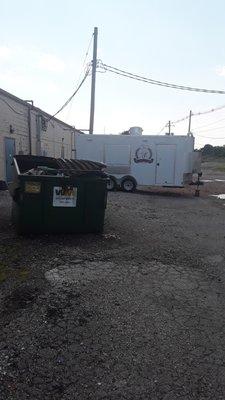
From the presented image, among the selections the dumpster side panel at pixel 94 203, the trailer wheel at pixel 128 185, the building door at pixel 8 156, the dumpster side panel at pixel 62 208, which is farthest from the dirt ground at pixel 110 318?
the trailer wheel at pixel 128 185

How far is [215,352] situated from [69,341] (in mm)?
1404

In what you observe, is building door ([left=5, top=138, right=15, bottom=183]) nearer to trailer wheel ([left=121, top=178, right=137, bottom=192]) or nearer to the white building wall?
the white building wall

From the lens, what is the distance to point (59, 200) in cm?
816

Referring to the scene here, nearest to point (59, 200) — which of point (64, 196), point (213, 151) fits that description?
point (64, 196)

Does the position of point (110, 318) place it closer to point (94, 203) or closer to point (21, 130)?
point (94, 203)

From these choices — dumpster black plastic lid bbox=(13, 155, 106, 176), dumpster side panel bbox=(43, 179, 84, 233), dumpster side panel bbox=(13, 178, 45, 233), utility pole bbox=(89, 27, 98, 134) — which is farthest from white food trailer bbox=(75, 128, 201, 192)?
dumpster side panel bbox=(13, 178, 45, 233)

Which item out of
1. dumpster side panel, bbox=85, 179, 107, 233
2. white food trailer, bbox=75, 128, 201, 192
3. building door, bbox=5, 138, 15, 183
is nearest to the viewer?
dumpster side panel, bbox=85, 179, 107, 233

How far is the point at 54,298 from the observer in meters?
4.98

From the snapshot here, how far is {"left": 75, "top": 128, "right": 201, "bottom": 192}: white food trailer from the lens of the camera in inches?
759

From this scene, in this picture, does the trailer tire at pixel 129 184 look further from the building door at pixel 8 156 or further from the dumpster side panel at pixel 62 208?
the dumpster side panel at pixel 62 208

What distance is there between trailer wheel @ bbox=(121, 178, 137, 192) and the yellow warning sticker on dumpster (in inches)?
467

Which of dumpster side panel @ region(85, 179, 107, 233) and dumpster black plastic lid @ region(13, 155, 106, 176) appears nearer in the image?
dumpster side panel @ region(85, 179, 107, 233)

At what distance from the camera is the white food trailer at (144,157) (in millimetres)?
19281

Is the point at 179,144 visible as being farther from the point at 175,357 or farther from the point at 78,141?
the point at 175,357
